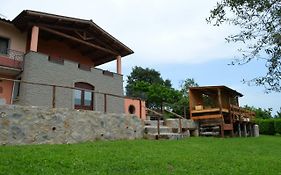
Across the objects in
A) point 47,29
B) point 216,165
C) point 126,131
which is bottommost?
point 216,165

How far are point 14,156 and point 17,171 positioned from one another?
5.77 feet

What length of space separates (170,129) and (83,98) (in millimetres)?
5443

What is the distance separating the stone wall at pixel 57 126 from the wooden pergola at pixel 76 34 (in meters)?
5.72

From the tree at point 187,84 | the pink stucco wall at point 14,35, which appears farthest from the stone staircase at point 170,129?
the tree at point 187,84

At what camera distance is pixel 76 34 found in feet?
69.6

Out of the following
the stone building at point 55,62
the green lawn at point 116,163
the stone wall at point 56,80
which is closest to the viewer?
the green lawn at point 116,163

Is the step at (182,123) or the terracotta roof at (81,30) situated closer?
the terracotta roof at (81,30)

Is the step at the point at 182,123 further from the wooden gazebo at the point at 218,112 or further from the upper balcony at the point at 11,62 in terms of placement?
the upper balcony at the point at 11,62

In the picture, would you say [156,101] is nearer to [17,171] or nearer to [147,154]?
[147,154]

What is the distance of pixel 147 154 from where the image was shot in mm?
10695

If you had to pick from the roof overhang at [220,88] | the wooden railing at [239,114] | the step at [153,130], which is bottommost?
the step at [153,130]

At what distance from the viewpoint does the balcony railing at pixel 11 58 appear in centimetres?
1766

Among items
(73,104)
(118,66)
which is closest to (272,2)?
(73,104)

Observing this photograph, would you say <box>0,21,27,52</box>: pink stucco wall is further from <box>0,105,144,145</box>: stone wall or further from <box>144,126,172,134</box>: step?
<box>144,126,172,134</box>: step
